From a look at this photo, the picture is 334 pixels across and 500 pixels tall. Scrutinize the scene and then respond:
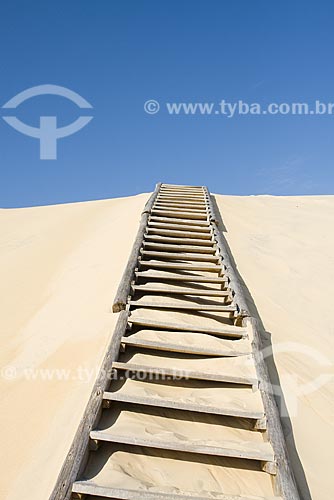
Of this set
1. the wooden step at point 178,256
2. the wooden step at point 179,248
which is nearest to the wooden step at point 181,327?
the wooden step at point 178,256

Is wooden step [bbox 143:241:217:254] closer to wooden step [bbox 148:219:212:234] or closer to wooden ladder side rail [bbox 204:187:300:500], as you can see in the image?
wooden step [bbox 148:219:212:234]

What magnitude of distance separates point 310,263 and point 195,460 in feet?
17.9

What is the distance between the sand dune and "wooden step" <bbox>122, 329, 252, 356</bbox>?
37cm

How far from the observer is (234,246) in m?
7.75

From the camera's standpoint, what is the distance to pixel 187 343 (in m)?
3.94

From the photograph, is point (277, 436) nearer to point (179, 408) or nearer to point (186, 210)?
point (179, 408)

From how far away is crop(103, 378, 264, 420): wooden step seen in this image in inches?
118

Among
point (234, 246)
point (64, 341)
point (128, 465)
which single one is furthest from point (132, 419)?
point (234, 246)

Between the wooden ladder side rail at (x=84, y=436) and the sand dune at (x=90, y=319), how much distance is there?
19 cm

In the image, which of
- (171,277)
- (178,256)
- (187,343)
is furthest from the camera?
(178,256)

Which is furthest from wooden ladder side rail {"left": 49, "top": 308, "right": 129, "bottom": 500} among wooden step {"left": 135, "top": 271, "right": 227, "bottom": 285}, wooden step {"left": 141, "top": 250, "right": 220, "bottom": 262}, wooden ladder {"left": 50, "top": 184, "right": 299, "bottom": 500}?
wooden step {"left": 141, "top": 250, "right": 220, "bottom": 262}

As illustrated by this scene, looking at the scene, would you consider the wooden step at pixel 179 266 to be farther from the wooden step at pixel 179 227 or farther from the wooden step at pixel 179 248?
the wooden step at pixel 179 227

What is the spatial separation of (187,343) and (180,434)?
1.14m

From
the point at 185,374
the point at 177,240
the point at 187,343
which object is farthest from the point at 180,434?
the point at 177,240
